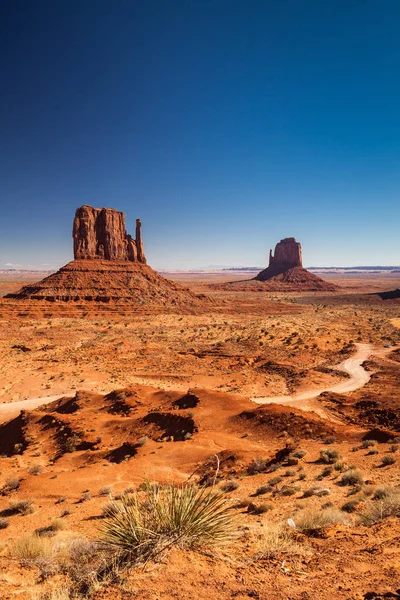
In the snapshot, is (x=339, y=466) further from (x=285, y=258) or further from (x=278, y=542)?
(x=285, y=258)

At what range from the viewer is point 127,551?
5078 mm

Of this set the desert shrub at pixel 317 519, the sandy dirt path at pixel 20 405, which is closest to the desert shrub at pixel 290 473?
the desert shrub at pixel 317 519

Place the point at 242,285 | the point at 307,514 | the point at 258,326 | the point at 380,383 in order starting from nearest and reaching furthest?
the point at 307,514 → the point at 380,383 → the point at 258,326 → the point at 242,285

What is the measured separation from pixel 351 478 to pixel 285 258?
509ft

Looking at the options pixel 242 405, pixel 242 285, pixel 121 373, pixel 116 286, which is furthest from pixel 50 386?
pixel 242 285

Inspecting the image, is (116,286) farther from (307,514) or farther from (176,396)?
(307,514)

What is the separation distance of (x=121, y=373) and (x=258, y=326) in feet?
90.4

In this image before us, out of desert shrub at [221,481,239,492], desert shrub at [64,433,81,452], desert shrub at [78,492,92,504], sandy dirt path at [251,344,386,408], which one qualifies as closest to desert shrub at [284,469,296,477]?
desert shrub at [221,481,239,492]

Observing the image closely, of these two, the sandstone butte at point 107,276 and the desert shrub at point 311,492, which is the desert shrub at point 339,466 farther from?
the sandstone butte at point 107,276

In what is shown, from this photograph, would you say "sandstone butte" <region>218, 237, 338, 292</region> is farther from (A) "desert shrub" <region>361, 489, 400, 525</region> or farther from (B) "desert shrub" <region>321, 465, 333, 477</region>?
(A) "desert shrub" <region>361, 489, 400, 525</region>

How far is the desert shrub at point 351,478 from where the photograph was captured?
29.7 ft

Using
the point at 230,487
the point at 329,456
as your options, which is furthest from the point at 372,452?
the point at 230,487

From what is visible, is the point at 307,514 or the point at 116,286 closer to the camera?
the point at 307,514

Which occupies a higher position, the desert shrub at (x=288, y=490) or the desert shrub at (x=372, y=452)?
the desert shrub at (x=288, y=490)
